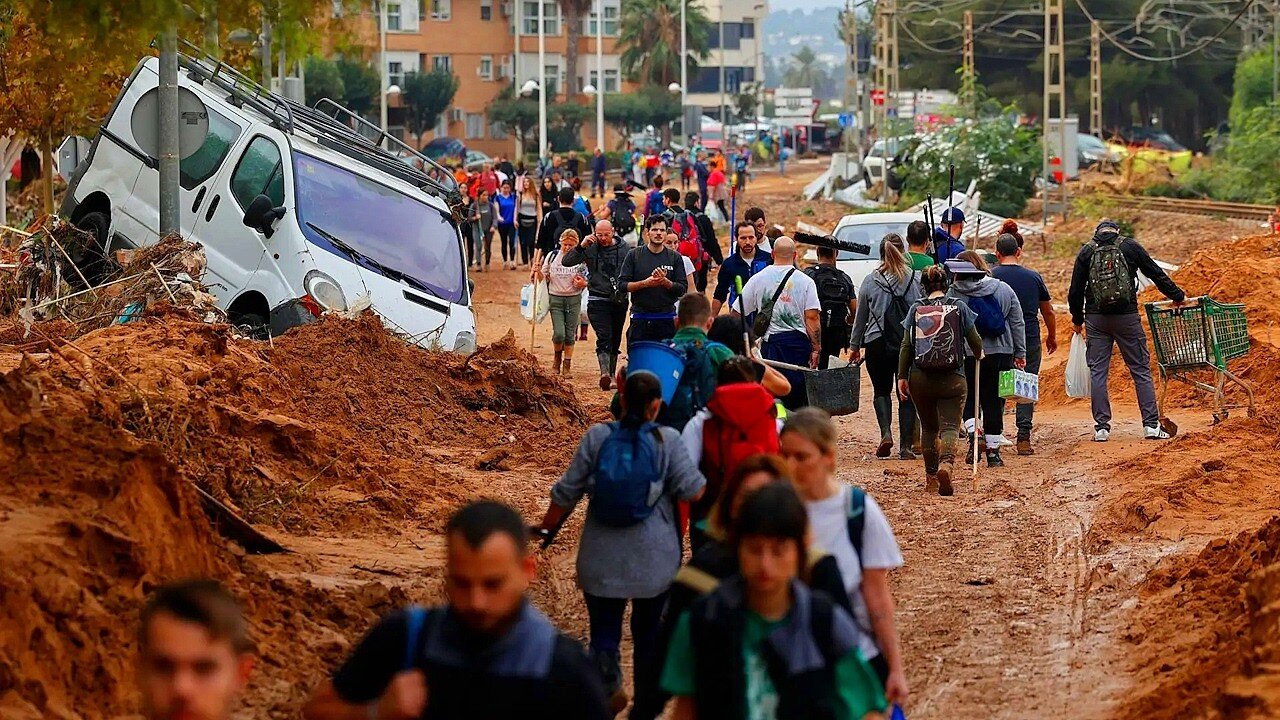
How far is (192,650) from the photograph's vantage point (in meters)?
4.06

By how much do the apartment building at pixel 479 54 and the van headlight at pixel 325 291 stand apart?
81449 mm

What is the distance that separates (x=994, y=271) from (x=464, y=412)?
183 inches

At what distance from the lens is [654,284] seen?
16.2m

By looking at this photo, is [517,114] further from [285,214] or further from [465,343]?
[285,214]

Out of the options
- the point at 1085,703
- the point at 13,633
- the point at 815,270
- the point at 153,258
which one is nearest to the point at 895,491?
the point at 815,270

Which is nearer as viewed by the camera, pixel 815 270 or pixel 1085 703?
pixel 1085 703

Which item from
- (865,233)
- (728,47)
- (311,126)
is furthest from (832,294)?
(728,47)

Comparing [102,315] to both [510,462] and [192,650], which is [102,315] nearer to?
[510,462]

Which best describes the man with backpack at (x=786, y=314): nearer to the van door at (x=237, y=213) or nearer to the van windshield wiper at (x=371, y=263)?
the van windshield wiper at (x=371, y=263)

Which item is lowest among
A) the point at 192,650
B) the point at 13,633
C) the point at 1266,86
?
the point at 13,633

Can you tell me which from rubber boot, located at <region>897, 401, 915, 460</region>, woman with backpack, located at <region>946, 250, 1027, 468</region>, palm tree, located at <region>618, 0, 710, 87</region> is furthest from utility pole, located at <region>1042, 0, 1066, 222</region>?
palm tree, located at <region>618, 0, 710, 87</region>

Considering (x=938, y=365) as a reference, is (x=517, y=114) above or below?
above

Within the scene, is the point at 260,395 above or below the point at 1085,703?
above

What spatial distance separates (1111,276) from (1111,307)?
1.04 feet
